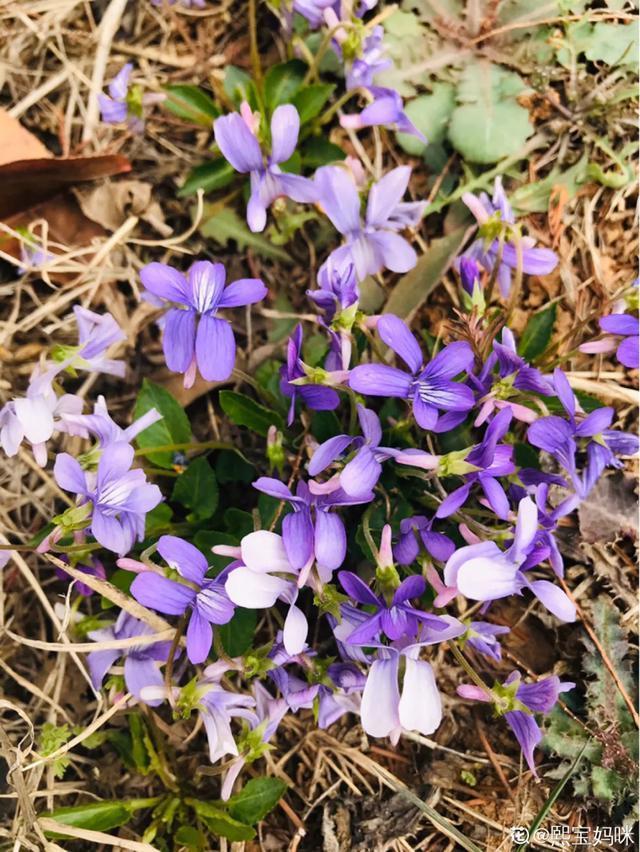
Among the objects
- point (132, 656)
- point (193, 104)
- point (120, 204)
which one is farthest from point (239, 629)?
point (193, 104)

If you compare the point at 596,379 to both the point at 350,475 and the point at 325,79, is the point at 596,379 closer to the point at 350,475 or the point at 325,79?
the point at 350,475

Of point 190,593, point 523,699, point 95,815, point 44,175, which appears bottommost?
point 95,815

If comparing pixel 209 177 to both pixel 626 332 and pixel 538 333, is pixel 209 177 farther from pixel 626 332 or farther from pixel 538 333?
pixel 626 332

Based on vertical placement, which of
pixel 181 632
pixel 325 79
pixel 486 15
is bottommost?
pixel 181 632

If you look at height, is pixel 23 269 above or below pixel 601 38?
below

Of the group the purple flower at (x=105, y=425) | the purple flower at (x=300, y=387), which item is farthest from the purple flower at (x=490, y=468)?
the purple flower at (x=105, y=425)

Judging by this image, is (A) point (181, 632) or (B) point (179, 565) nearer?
(B) point (179, 565)

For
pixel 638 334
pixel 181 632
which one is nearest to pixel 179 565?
pixel 181 632
